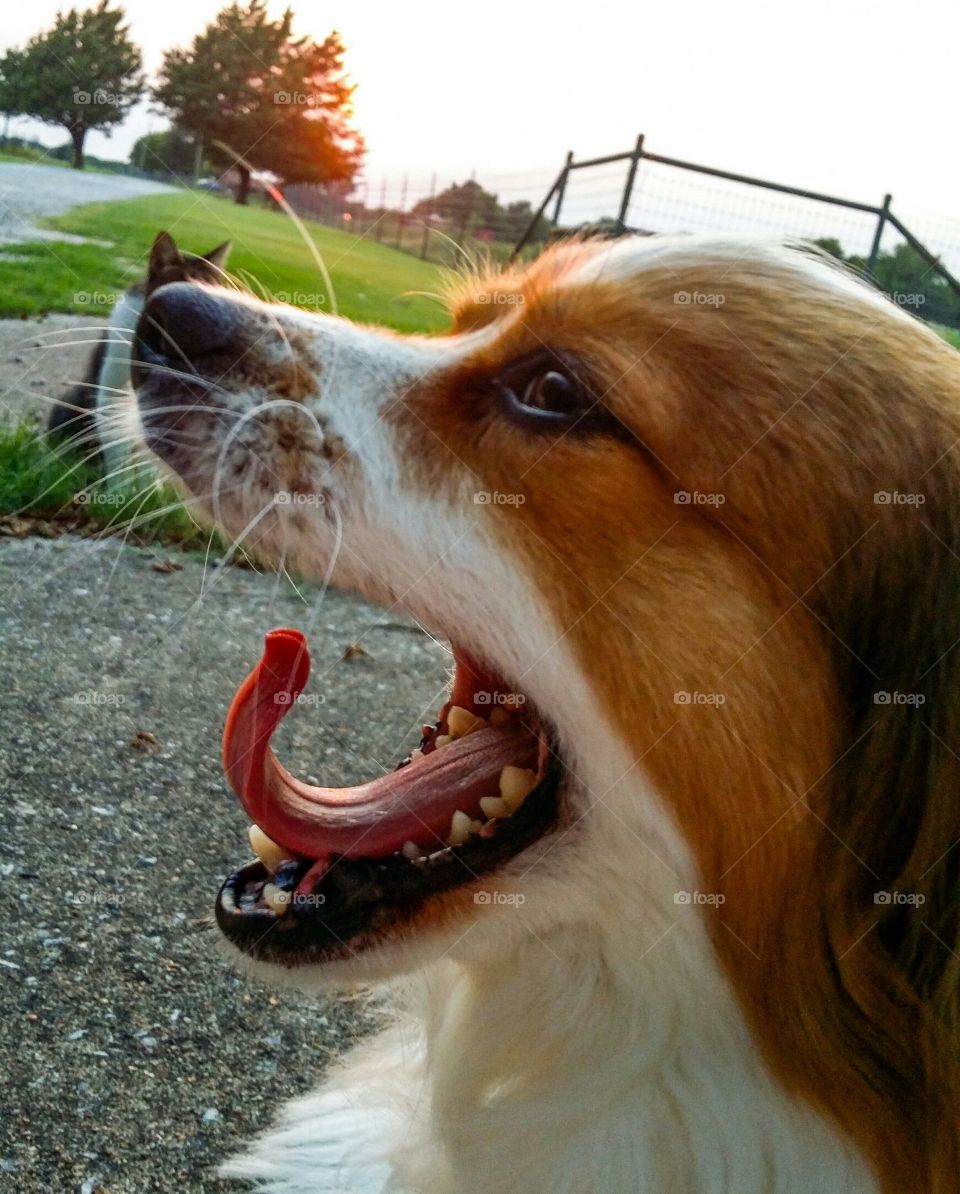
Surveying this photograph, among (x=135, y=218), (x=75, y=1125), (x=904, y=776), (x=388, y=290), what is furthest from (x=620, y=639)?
(x=135, y=218)

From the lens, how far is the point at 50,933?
274 centimetres

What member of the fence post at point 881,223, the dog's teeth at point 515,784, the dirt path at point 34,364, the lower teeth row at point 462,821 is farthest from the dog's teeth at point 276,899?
the fence post at point 881,223

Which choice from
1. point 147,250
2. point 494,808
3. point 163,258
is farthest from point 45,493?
point 494,808

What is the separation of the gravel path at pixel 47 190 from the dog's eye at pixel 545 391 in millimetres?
3683

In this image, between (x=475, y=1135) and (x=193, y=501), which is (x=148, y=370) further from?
(x=475, y=1135)

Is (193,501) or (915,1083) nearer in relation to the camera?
(915,1083)

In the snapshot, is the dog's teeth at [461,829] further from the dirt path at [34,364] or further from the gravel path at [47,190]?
the dirt path at [34,364]

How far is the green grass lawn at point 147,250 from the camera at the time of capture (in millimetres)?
4414

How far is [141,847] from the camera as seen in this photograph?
3193 mm

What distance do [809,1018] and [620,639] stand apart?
23.9 inches

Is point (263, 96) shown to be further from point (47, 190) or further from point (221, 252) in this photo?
point (47, 190)

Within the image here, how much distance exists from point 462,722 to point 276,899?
444 mm

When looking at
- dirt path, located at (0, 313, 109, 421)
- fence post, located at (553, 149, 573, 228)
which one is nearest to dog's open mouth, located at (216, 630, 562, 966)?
dirt path, located at (0, 313, 109, 421)

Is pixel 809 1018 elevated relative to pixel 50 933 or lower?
elevated
